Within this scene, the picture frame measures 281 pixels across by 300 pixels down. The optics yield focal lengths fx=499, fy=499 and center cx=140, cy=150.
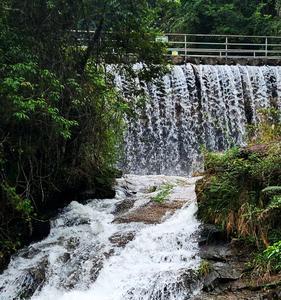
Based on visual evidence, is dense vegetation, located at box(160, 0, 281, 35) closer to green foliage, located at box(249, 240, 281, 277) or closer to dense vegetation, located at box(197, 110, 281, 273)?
dense vegetation, located at box(197, 110, 281, 273)

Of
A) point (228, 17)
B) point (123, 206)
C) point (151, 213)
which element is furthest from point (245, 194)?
point (228, 17)

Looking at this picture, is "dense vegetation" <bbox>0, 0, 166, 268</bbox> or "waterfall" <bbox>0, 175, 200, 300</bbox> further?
"dense vegetation" <bbox>0, 0, 166, 268</bbox>

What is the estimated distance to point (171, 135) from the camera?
16.5 meters

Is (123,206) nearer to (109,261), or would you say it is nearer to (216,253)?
(109,261)

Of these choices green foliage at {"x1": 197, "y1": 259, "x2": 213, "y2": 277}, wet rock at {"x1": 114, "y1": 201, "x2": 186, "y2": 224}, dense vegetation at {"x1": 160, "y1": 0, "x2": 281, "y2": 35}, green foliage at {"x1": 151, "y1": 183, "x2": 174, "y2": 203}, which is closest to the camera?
green foliage at {"x1": 197, "y1": 259, "x2": 213, "y2": 277}

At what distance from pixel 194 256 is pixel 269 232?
103 centimetres

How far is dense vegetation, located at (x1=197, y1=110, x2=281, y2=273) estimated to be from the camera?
6293 mm

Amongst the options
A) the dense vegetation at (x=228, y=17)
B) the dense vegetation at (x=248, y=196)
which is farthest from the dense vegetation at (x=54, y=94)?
the dense vegetation at (x=228, y=17)

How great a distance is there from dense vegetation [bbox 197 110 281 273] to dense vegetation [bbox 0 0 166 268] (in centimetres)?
208

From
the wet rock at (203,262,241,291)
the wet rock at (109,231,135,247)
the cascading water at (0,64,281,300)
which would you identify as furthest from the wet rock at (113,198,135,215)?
the wet rock at (203,262,241,291)

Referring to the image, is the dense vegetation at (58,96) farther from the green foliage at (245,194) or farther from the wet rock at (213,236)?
the wet rock at (213,236)

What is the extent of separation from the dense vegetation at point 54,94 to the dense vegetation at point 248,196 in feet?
6.84

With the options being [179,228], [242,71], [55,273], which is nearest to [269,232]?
[179,228]

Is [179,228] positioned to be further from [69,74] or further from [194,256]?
[69,74]
